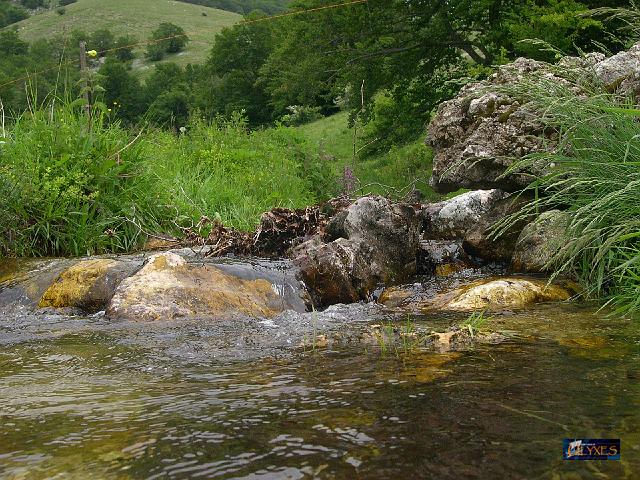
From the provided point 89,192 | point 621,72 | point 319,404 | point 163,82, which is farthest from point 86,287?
point 163,82

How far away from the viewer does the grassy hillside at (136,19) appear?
309ft

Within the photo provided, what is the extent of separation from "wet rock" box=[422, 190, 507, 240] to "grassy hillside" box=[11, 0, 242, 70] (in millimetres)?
85333

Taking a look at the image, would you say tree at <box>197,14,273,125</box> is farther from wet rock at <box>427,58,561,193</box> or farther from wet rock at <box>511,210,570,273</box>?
wet rock at <box>511,210,570,273</box>

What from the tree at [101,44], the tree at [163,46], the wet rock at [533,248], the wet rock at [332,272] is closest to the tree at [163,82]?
the tree at [101,44]

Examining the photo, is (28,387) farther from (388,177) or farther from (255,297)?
(388,177)

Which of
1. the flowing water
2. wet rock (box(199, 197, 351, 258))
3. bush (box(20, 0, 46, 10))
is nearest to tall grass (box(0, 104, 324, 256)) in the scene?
wet rock (box(199, 197, 351, 258))

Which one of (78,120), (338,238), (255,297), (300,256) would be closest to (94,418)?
(255,297)

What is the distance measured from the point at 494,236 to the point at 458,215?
87 centimetres

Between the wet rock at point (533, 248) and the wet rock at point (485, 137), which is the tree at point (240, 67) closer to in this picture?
the wet rock at point (485, 137)

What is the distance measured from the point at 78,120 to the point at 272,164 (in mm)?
4695

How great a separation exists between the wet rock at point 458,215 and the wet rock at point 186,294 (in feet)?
8.48

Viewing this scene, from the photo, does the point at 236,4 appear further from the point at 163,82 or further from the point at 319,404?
the point at 319,404

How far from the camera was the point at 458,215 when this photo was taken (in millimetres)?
7238

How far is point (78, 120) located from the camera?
7.25 meters
